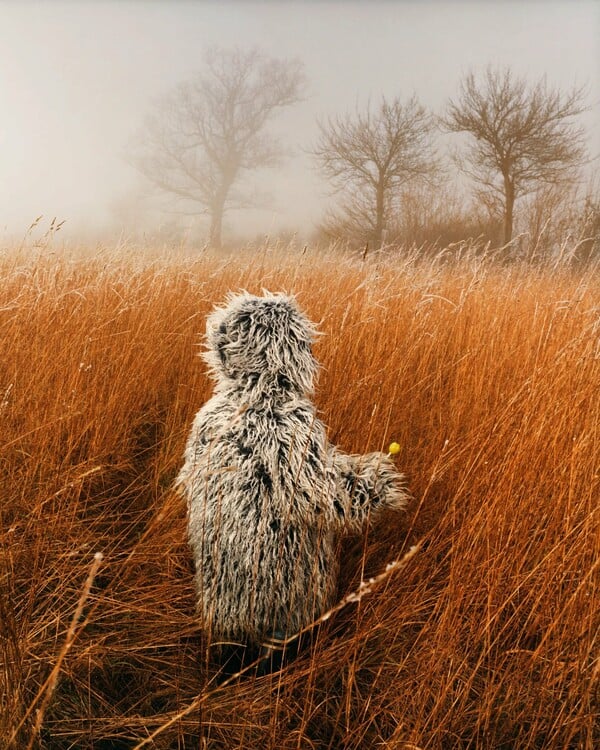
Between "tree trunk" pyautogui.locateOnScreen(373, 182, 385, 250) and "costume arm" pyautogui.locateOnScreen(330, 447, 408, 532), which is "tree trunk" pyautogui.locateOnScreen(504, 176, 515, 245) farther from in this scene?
"costume arm" pyautogui.locateOnScreen(330, 447, 408, 532)

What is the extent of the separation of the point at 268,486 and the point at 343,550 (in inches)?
23.3

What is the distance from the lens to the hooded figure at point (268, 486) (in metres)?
1.27

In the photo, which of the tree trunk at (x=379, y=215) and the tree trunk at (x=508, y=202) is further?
the tree trunk at (x=379, y=215)

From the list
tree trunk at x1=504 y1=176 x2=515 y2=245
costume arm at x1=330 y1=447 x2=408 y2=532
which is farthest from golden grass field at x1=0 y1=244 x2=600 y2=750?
tree trunk at x1=504 y1=176 x2=515 y2=245

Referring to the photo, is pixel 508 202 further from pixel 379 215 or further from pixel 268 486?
pixel 268 486

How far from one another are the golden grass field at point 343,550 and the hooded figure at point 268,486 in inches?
5.2

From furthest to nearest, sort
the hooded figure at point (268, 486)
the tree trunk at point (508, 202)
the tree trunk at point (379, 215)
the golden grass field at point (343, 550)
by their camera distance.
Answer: the tree trunk at point (379, 215) → the tree trunk at point (508, 202) → the hooded figure at point (268, 486) → the golden grass field at point (343, 550)

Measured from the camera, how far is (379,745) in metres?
1.13

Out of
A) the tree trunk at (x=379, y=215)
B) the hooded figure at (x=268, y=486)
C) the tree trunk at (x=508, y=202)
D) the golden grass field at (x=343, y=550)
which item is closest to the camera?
the golden grass field at (x=343, y=550)

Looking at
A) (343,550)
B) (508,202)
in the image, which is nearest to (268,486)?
(343,550)

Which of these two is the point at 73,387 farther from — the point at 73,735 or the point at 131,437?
the point at 73,735

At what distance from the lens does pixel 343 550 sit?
1.74 m

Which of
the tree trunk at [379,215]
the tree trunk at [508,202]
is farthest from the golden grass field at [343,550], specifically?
the tree trunk at [379,215]

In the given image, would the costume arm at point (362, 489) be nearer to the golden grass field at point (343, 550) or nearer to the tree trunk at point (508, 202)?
the golden grass field at point (343, 550)
